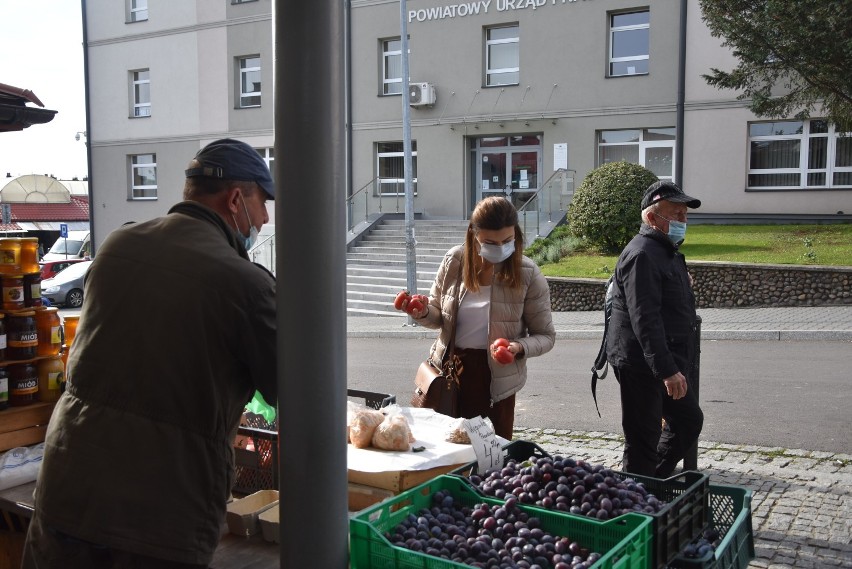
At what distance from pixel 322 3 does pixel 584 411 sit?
23.3 ft

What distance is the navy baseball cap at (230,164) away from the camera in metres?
2.44

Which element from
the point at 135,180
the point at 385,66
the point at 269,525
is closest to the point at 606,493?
the point at 269,525

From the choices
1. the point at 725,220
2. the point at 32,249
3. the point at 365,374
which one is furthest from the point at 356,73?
the point at 32,249

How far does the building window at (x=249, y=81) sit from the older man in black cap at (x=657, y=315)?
26755 mm

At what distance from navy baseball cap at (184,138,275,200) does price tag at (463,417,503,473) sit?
1.36m

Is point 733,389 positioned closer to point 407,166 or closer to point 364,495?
point 364,495

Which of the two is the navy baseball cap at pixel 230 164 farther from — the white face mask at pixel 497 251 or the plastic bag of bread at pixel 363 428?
the white face mask at pixel 497 251

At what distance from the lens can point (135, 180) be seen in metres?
33.0

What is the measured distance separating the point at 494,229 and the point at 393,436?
1.52 m

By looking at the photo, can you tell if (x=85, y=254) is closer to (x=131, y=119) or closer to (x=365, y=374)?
(x=131, y=119)

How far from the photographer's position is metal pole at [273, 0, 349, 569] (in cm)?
206

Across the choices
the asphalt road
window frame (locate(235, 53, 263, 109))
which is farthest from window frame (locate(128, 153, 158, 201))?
the asphalt road

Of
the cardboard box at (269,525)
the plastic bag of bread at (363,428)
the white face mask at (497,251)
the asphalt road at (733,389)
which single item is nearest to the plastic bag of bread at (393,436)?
the plastic bag of bread at (363,428)

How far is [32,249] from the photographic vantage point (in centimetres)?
385
